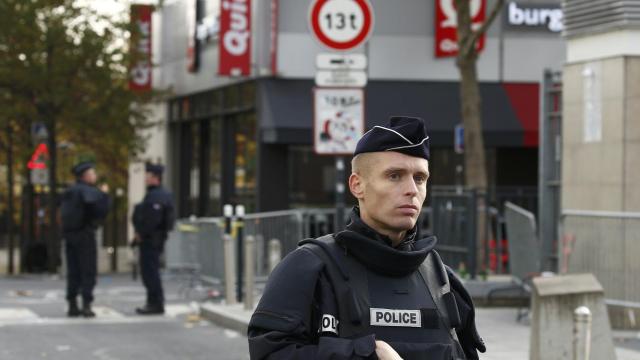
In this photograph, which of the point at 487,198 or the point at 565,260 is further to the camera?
the point at 487,198

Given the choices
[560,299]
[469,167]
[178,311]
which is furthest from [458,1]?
[560,299]

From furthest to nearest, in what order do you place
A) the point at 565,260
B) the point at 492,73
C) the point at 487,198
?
the point at 492,73 < the point at 487,198 < the point at 565,260

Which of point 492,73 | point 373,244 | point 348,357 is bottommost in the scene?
point 348,357

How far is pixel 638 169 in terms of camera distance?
14117 mm

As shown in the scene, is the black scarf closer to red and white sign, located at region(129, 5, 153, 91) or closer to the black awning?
the black awning

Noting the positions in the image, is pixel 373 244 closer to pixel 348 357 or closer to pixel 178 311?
pixel 348 357

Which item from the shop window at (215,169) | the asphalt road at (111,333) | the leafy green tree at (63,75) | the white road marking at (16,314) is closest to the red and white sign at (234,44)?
the leafy green tree at (63,75)

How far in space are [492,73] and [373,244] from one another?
24.9 metres

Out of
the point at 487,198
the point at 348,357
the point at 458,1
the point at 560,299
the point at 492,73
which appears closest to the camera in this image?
the point at 348,357

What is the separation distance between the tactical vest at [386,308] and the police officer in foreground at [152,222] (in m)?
12.5

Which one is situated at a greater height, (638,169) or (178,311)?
(638,169)

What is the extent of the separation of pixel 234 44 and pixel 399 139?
23.6 metres

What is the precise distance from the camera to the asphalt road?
12.5 meters

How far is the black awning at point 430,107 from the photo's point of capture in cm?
2722
